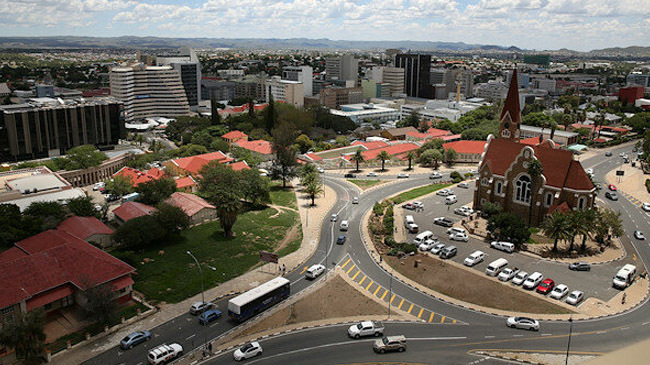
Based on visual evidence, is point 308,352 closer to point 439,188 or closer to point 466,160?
point 439,188

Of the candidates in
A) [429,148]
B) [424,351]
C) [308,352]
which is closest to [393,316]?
[424,351]

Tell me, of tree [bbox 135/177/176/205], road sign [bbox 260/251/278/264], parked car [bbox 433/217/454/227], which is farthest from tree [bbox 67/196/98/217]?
parked car [bbox 433/217/454/227]

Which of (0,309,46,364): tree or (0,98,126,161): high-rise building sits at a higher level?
(0,98,126,161): high-rise building

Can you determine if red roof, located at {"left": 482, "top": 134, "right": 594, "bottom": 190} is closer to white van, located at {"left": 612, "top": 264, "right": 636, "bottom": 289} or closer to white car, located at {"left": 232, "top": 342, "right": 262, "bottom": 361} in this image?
white van, located at {"left": 612, "top": 264, "right": 636, "bottom": 289}

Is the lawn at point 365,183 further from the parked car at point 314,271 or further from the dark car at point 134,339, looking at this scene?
the dark car at point 134,339

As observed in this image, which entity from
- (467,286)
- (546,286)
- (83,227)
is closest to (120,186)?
(83,227)

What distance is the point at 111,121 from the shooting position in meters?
118

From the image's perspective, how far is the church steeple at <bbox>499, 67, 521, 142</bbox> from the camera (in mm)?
73312

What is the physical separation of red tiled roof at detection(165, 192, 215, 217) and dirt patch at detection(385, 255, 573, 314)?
29703 millimetres

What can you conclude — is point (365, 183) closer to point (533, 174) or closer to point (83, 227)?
point (533, 174)

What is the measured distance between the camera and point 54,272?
4541cm

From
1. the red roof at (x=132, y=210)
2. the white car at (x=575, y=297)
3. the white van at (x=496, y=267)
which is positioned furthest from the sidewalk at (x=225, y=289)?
the white car at (x=575, y=297)

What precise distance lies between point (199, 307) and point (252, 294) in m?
5.16

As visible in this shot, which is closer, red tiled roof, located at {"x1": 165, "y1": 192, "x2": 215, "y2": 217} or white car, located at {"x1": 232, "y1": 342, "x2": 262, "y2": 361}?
white car, located at {"x1": 232, "y1": 342, "x2": 262, "y2": 361}
